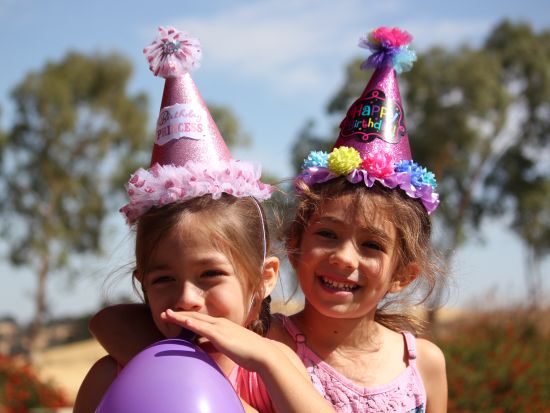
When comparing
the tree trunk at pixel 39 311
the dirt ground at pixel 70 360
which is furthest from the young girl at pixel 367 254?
the tree trunk at pixel 39 311

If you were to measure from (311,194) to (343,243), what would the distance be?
0.27 m

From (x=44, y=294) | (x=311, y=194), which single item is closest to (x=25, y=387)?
(x=311, y=194)

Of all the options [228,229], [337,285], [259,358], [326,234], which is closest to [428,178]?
[326,234]

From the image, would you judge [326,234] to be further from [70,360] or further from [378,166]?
[70,360]

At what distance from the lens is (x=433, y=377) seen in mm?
3244

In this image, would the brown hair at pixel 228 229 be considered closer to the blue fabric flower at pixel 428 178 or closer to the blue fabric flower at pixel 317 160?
the blue fabric flower at pixel 317 160

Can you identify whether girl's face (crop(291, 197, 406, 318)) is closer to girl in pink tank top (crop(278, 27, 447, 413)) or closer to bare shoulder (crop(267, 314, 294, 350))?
girl in pink tank top (crop(278, 27, 447, 413))

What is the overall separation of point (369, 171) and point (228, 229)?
86 cm

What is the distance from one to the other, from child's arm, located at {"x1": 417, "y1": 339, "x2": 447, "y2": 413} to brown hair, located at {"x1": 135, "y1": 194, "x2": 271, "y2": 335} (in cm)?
100

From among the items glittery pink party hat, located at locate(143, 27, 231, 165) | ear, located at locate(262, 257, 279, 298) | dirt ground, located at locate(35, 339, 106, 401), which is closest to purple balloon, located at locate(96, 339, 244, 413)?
ear, located at locate(262, 257, 279, 298)

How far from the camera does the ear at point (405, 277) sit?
3213 millimetres

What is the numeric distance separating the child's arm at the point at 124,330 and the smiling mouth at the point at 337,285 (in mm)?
707

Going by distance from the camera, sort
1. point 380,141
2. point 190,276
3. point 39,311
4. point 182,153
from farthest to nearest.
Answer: point 39,311 → point 380,141 → point 182,153 → point 190,276

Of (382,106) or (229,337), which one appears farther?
(382,106)
